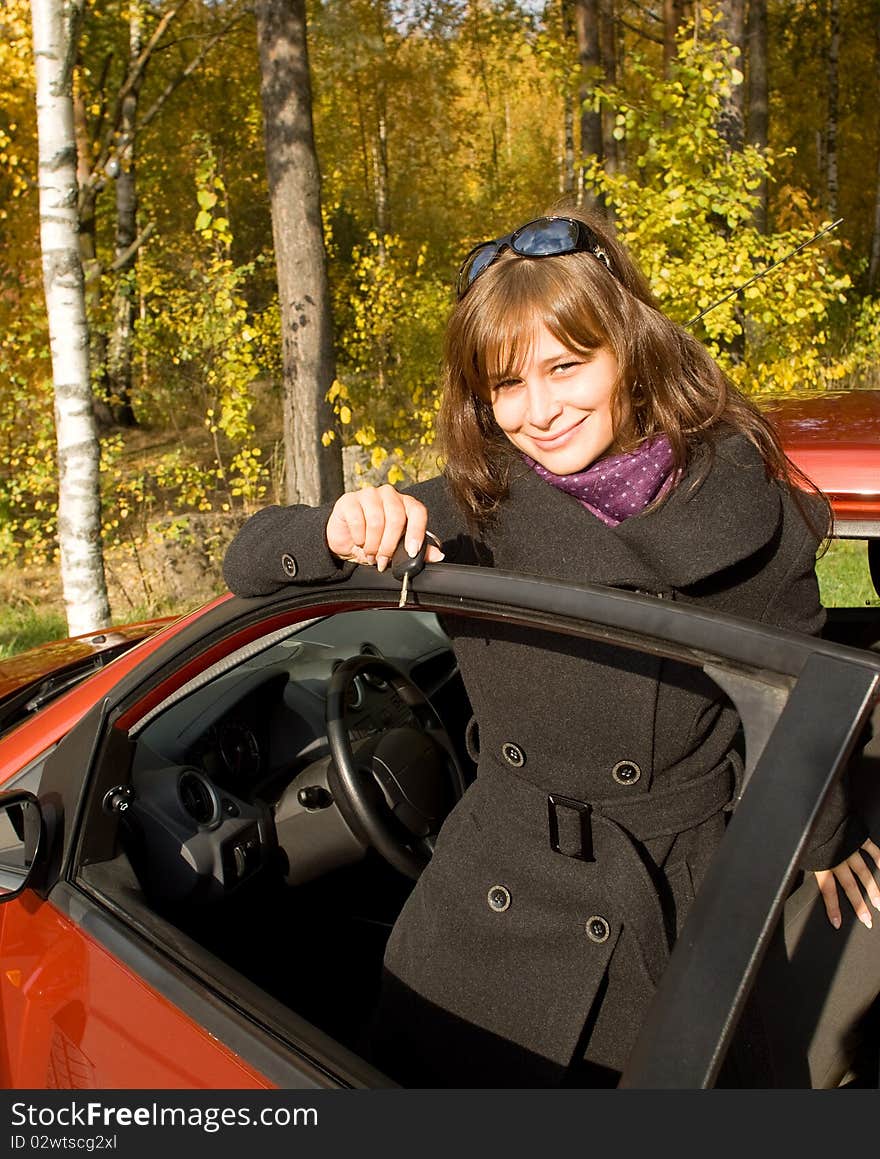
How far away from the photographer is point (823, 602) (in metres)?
5.20

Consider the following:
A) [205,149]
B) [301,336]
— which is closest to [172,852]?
[301,336]

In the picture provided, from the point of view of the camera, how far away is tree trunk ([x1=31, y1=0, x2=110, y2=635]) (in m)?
5.51

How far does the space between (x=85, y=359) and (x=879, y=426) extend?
4.84 metres

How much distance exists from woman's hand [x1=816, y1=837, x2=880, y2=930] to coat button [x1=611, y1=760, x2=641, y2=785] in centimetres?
37

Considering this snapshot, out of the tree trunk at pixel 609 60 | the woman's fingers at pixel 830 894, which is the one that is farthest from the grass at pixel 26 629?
the tree trunk at pixel 609 60

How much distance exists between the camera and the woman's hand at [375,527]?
138 centimetres

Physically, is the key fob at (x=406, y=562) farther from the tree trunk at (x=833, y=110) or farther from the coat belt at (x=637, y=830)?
the tree trunk at (x=833, y=110)

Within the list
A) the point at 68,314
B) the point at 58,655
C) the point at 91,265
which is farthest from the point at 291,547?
the point at 91,265

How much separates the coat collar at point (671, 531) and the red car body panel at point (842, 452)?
→ 51 cm

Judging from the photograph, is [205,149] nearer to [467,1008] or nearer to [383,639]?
[383,639]

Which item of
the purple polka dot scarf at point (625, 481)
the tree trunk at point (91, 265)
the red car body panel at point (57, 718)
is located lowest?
the red car body panel at point (57, 718)

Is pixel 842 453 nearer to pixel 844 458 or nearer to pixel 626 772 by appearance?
pixel 844 458

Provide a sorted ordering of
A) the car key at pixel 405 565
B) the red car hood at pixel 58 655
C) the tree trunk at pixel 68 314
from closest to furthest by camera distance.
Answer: the car key at pixel 405 565 < the red car hood at pixel 58 655 < the tree trunk at pixel 68 314

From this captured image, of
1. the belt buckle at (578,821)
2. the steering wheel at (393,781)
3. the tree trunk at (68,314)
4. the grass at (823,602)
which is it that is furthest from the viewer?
the tree trunk at (68,314)
